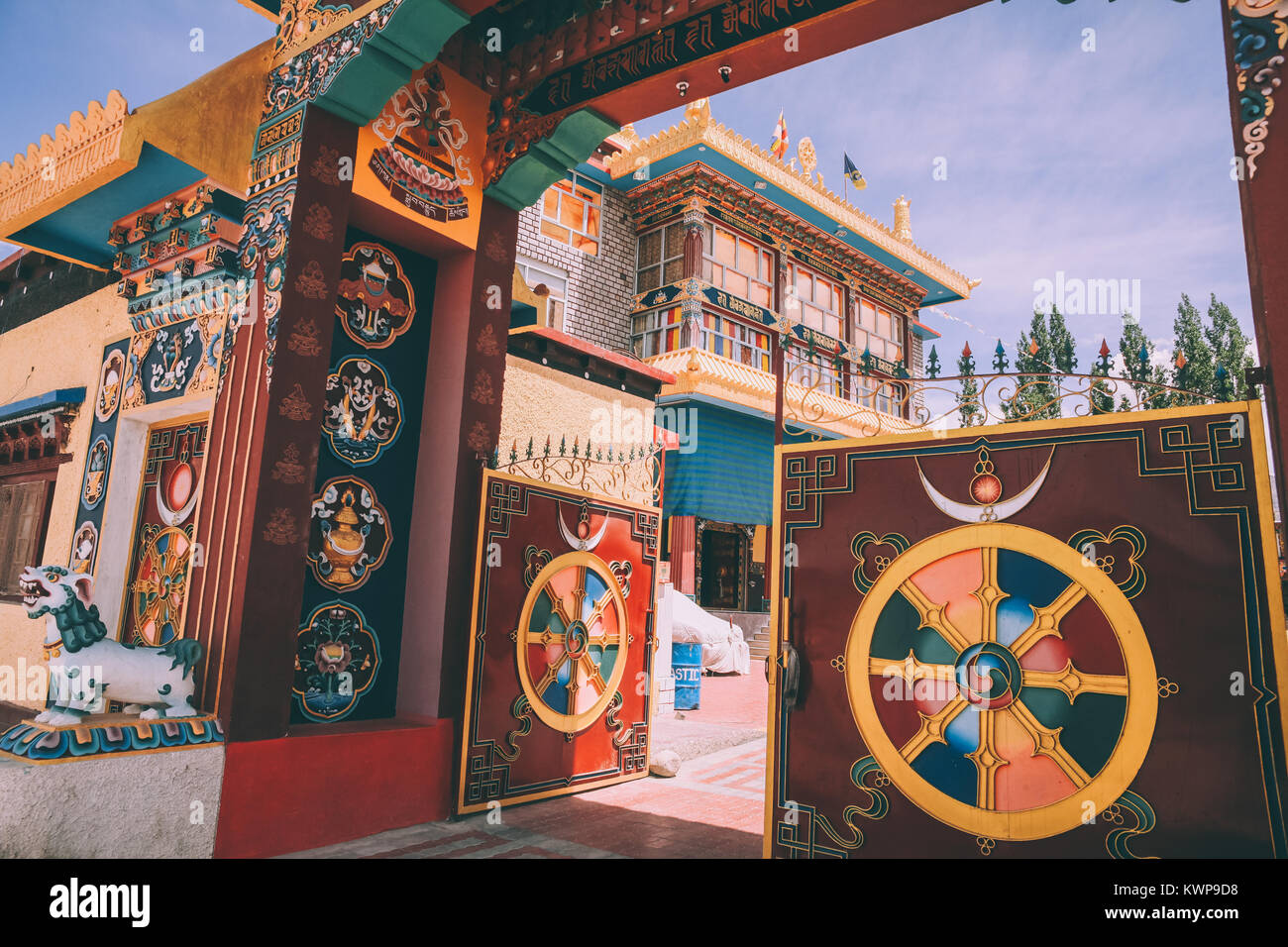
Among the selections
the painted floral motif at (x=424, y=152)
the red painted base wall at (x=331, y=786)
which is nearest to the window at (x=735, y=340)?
the painted floral motif at (x=424, y=152)

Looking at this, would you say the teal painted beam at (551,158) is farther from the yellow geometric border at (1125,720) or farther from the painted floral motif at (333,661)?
the yellow geometric border at (1125,720)

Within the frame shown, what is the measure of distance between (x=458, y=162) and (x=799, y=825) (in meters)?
4.69

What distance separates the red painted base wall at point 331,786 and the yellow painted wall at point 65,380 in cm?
301

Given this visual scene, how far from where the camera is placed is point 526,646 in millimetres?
5418

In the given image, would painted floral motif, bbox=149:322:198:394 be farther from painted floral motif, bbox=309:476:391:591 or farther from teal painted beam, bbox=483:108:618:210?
teal painted beam, bbox=483:108:618:210

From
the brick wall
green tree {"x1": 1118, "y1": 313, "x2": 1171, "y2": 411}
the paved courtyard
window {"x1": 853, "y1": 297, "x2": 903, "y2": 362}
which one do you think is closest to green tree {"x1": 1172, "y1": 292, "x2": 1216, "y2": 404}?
green tree {"x1": 1118, "y1": 313, "x2": 1171, "y2": 411}

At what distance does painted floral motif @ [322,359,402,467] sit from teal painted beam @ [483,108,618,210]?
5.27 ft

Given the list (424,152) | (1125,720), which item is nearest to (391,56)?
(424,152)

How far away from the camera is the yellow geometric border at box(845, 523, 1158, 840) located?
3150 mm

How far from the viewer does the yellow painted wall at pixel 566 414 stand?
7531 mm

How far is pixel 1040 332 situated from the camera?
23672 mm

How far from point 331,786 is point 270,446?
1.92m

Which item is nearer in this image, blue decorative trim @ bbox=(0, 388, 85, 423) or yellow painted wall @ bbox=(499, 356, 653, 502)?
Result: blue decorative trim @ bbox=(0, 388, 85, 423)
